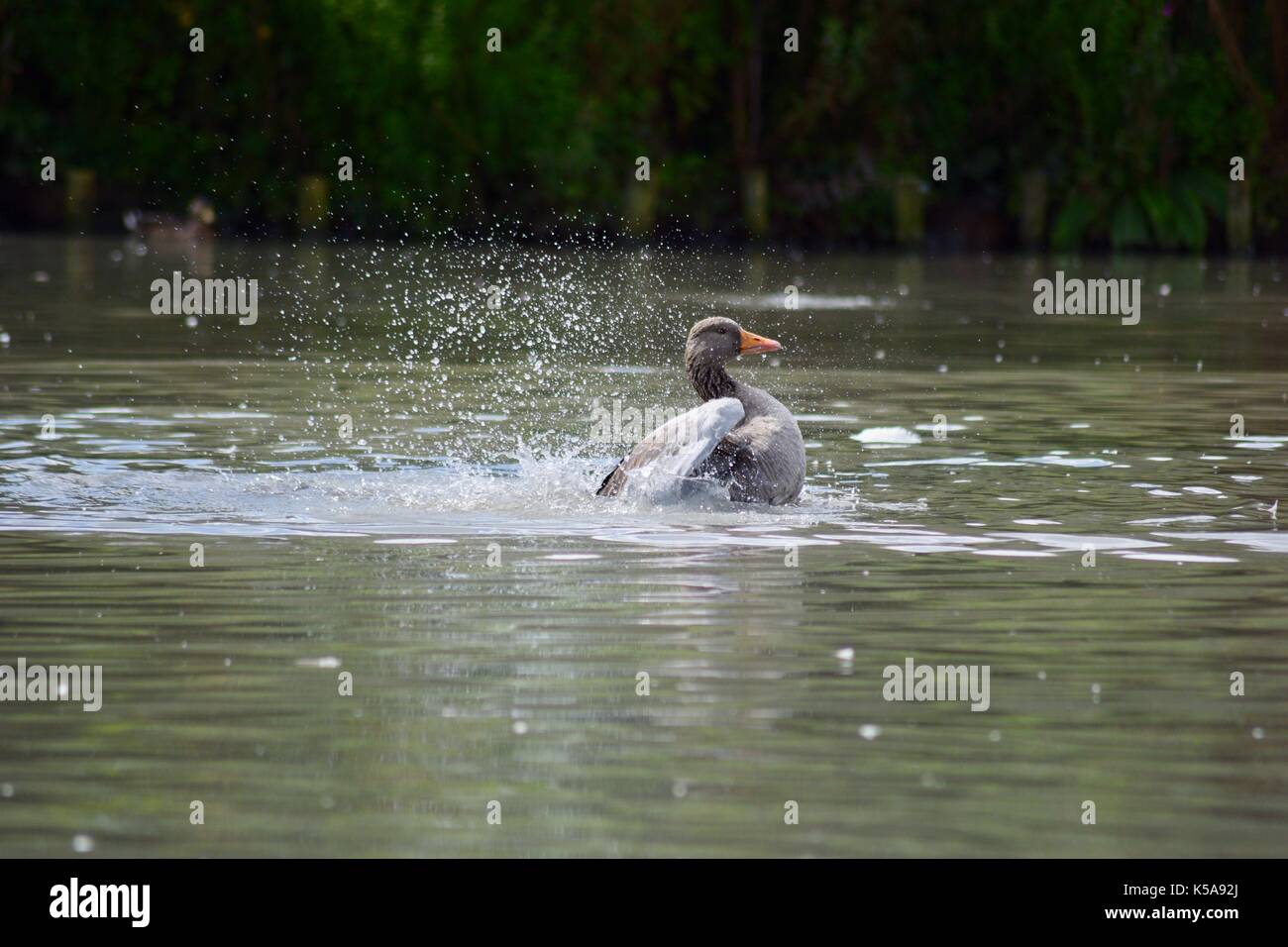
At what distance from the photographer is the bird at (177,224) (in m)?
39.2

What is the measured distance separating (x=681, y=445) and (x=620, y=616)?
2.78 m

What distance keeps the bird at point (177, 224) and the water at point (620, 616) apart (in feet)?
65.4

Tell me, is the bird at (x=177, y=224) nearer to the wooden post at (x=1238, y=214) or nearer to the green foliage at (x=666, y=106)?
the green foliage at (x=666, y=106)

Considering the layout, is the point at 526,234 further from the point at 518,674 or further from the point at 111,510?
the point at 518,674

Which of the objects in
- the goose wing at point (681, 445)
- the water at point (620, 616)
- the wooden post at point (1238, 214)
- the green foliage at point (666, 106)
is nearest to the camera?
the water at point (620, 616)

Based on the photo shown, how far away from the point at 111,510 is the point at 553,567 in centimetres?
256

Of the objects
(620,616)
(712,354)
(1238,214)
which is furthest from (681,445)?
(1238,214)

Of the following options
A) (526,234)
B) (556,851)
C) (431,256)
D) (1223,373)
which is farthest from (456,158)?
(556,851)

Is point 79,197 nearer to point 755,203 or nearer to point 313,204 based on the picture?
point 313,204

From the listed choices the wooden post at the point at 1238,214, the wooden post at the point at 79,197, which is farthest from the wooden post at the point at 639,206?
the wooden post at the point at 79,197

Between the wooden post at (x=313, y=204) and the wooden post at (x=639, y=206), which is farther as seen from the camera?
the wooden post at (x=313, y=204)

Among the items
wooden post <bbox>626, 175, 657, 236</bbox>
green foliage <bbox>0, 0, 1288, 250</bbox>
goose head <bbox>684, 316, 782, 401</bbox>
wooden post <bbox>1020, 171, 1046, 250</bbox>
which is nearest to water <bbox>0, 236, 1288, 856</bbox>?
goose head <bbox>684, 316, 782, 401</bbox>

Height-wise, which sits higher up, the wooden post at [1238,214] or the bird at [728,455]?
the wooden post at [1238,214]

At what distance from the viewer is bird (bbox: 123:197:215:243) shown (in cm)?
3916
